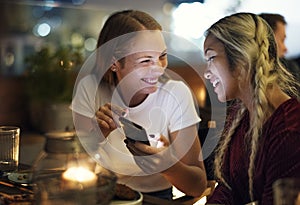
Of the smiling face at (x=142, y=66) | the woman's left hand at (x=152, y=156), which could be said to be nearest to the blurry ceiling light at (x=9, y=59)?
the smiling face at (x=142, y=66)

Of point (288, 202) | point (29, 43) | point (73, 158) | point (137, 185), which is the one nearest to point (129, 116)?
point (137, 185)

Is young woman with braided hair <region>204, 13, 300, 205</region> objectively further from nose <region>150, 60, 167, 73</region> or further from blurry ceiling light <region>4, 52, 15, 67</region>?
blurry ceiling light <region>4, 52, 15, 67</region>

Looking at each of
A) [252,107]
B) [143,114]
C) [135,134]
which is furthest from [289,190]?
[143,114]

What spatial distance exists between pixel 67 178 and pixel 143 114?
2.87ft

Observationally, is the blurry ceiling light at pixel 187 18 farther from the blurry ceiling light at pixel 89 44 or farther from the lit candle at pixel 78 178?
the lit candle at pixel 78 178

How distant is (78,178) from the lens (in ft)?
3.72

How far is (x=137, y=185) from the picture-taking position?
1.83 m

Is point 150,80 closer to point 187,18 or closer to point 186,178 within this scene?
point 186,178

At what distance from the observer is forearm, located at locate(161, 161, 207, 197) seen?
174cm

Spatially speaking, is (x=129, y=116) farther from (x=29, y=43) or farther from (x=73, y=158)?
(x=29, y=43)

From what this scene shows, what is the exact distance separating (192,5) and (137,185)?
9.80ft

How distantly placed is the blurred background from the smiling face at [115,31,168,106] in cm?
159

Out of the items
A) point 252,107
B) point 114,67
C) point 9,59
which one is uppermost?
point 9,59

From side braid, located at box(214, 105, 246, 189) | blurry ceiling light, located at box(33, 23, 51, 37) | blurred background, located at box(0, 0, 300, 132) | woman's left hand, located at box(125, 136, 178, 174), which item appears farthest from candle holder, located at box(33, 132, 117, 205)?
A: blurry ceiling light, located at box(33, 23, 51, 37)
